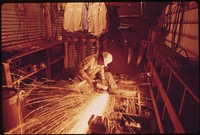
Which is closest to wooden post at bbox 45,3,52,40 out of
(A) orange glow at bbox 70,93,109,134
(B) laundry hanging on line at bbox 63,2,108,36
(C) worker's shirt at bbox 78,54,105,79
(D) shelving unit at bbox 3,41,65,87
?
(D) shelving unit at bbox 3,41,65,87

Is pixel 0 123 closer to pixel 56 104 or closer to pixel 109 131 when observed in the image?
pixel 56 104

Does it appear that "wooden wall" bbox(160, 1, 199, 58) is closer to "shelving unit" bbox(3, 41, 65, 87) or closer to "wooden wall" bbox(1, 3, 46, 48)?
"shelving unit" bbox(3, 41, 65, 87)

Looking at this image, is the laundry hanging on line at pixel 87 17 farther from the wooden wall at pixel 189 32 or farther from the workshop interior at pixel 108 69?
the wooden wall at pixel 189 32

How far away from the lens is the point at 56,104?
3693mm

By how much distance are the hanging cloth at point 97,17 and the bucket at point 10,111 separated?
4.00 meters

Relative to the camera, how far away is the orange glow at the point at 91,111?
9.37 feet

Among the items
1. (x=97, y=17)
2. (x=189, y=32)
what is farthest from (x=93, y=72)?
(x=189, y=32)

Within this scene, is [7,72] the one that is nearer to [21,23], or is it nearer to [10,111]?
[10,111]

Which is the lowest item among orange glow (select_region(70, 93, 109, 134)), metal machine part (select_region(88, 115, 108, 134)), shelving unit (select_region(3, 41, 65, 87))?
orange glow (select_region(70, 93, 109, 134))

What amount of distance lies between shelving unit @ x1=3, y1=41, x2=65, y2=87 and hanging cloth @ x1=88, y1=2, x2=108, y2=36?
4.97 ft

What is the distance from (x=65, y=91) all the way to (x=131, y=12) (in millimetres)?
3951

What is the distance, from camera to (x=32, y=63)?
5629mm

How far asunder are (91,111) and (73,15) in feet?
13.7

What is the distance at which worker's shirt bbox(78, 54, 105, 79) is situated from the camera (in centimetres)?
466
